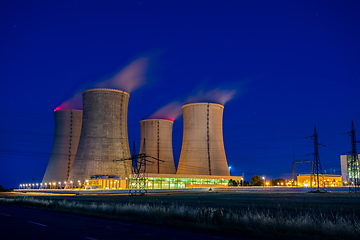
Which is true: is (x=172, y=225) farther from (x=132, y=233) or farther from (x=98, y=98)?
(x=98, y=98)

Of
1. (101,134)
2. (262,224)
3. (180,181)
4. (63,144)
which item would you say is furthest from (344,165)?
(262,224)

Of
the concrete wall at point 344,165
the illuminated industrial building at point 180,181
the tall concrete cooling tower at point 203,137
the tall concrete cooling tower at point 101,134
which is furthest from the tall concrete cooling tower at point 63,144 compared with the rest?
the concrete wall at point 344,165

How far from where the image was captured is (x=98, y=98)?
161ft

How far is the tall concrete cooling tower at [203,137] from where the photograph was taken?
53000 millimetres

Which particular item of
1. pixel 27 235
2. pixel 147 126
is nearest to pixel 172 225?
pixel 27 235

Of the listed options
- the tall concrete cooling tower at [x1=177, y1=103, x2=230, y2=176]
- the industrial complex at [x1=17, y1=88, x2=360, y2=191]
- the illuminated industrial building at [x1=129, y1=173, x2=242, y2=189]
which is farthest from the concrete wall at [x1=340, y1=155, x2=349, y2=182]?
the tall concrete cooling tower at [x1=177, y1=103, x2=230, y2=176]

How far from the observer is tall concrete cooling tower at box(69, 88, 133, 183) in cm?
4916

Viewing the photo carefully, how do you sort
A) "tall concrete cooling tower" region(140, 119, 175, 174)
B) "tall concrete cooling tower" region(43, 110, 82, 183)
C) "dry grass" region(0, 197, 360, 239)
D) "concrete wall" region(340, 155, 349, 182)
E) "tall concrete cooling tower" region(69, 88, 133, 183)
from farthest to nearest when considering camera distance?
"concrete wall" region(340, 155, 349, 182)
"tall concrete cooling tower" region(140, 119, 175, 174)
"tall concrete cooling tower" region(43, 110, 82, 183)
"tall concrete cooling tower" region(69, 88, 133, 183)
"dry grass" region(0, 197, 360, 239)

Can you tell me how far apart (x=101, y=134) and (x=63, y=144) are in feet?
34.2

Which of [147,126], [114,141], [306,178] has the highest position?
[147,126]

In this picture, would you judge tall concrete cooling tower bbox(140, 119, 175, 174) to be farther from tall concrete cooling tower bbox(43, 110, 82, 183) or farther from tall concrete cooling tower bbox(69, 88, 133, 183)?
tall concrete cooling tower bbox(43, 110, 82, 183)

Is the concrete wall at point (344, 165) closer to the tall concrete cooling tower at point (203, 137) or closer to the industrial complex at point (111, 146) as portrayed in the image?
the industrial complex at point (111, 146)

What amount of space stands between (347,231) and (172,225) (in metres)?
4.36

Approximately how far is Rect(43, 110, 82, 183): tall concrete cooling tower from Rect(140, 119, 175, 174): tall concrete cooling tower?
12.7 m
